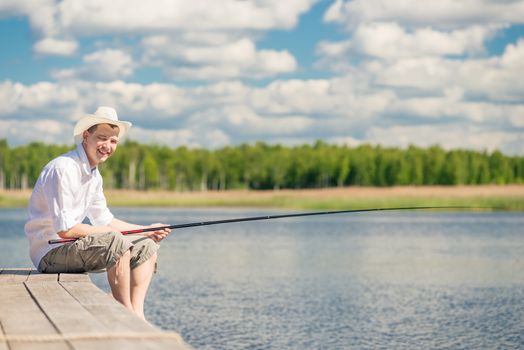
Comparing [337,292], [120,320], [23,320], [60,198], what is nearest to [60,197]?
[60,198]

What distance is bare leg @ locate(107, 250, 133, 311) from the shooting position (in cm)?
449

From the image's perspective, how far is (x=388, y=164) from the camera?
88.0 metres

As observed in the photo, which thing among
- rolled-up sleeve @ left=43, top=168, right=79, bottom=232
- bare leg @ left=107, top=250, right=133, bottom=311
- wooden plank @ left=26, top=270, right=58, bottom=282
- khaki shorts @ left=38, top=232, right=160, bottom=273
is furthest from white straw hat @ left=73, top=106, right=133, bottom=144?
wooden plank @ left=26, top=270, right=58, bottom=282

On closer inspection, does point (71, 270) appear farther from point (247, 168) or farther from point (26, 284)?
point (247, 168)

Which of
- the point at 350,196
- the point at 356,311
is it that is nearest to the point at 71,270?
the point at 356,311

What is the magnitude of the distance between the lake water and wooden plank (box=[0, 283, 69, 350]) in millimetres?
4119

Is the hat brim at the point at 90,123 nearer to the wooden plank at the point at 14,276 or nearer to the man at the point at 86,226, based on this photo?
the man at the point at 86,226

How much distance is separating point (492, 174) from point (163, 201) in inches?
2260

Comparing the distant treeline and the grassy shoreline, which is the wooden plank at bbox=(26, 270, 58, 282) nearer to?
the grassy shoreline

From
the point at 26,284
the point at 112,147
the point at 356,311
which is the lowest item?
the point at 356,311

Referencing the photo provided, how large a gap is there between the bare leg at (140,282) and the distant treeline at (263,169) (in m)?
80.5

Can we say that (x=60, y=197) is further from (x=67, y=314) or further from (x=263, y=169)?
(x=263, y=169)

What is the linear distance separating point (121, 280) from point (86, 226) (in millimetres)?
368

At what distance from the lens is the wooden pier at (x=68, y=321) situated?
2.94 m
